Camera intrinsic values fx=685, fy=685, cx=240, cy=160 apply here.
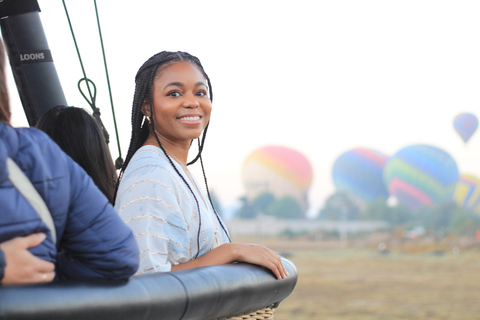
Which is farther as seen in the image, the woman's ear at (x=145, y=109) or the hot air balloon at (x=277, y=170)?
the hot air balloon at (x=277, y=170)

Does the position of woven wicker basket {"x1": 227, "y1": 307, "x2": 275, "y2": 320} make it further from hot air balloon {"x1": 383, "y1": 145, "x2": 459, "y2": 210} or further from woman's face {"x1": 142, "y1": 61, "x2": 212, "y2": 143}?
hot air balloon {"x1": 383, "y1": 145, "x2": 459, "y2": 210}

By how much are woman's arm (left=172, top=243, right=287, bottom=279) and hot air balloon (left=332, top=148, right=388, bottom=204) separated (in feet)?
148

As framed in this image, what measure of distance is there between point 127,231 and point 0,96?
0.78 feet

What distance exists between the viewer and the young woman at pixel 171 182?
48.1 inches

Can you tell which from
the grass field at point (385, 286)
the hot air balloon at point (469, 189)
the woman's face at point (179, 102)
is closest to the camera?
the woman's face at point (179, 102)

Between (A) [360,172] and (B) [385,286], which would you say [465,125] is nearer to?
(B) [385,286]

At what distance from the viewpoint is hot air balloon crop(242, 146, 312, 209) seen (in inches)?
1893

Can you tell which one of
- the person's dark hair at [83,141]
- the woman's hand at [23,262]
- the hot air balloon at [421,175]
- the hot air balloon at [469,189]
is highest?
the person's dark hair at [83,141]

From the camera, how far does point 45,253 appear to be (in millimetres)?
850

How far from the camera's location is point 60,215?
2.79 ft

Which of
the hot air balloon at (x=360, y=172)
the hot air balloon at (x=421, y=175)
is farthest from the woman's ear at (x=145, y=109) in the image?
the hot air balloon at (x=360, y=172)

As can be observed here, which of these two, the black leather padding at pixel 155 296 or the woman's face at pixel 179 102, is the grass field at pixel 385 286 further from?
the black leather padding at pixel 155 296

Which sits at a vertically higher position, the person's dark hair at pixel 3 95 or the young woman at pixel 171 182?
the person's dark hair at pixel 3 95

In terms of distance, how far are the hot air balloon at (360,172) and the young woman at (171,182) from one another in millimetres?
44801
